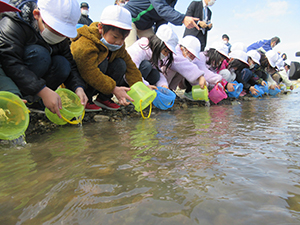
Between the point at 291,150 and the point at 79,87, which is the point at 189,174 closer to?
the point at 291,150

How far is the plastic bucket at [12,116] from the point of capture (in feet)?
4.45

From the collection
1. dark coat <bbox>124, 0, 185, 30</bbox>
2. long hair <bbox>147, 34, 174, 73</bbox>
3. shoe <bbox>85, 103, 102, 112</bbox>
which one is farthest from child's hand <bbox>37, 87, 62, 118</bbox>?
dark coat <bbox>124, 0, 185, 30</bbox>

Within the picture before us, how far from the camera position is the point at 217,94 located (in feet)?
12.4

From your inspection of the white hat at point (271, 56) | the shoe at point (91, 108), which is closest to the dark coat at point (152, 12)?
the shoe at point (91, 108)

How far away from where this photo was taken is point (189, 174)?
93 centimetres

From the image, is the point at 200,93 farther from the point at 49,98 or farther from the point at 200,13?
the point at 49,98

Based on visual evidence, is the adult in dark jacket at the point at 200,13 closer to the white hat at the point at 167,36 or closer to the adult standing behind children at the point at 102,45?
the white hat at the point at 167,36

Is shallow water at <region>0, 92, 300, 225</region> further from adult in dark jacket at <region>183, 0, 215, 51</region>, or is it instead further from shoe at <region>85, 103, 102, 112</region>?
adult in dark jacket at <region>183, 0, 215, 51</region>

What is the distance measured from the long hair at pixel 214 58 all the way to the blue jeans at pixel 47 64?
2979mm

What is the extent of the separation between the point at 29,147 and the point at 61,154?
31cm

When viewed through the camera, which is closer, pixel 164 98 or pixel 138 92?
pixel 138 92

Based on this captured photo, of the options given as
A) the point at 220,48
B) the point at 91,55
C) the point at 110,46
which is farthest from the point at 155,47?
the point at 220,48

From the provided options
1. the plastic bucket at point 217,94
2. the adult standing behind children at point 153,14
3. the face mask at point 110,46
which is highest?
the adult standing behind children at point 153,14

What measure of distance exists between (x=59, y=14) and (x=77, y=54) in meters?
0.54
